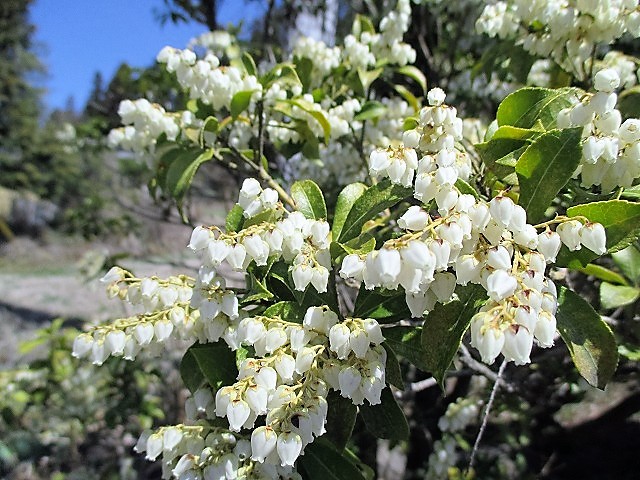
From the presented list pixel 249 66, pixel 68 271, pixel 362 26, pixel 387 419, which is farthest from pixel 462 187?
pixel 68 271

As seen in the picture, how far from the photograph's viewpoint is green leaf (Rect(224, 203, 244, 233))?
1.05 m

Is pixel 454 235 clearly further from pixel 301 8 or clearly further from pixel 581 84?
pixel 301 8

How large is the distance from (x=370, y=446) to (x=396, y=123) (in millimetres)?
1411

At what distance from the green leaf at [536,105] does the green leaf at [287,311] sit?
0.51 m

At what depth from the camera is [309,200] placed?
1104mm

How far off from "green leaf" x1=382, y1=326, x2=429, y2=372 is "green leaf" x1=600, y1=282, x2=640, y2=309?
0.43 meters

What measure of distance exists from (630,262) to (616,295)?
0.47 ft

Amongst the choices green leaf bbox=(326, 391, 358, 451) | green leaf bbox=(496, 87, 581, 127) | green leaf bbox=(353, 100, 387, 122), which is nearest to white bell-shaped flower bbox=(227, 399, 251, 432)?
green leaf bbox=(326, 391, 358, 451)

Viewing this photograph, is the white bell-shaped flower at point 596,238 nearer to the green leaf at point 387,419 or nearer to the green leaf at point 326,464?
the green leaf at point 387,419

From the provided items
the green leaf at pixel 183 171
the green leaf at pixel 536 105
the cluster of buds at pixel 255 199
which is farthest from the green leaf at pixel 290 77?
the green leaf at pixel 536 105

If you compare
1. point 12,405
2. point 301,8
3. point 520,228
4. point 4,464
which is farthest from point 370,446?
point 4,464

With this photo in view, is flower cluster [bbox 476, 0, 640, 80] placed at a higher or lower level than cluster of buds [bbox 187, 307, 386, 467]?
higher

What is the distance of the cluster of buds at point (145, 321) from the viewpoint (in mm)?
1031

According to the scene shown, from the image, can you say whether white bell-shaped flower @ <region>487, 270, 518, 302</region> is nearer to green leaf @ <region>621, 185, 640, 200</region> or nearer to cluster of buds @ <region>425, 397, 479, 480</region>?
green leaf @ <region>621, 185, 640, 200</region>
